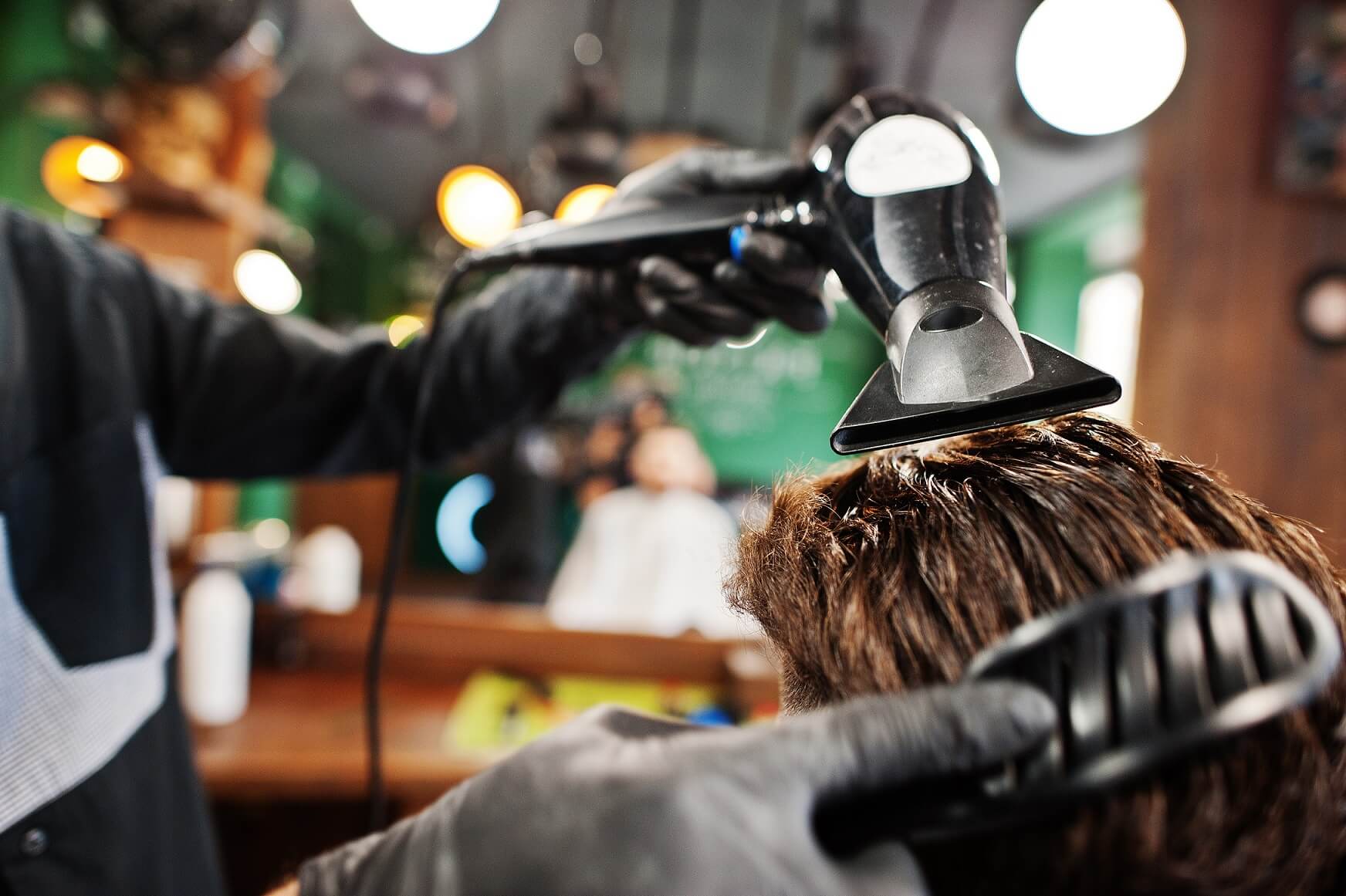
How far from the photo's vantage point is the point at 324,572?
7.98 feet

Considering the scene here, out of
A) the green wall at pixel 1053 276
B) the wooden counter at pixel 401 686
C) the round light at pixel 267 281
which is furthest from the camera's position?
the green wall at pixel 1053 276

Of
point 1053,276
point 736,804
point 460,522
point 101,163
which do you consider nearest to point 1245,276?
point 736,804

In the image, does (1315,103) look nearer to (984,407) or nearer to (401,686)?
(984,407)

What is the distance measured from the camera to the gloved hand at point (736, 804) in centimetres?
29

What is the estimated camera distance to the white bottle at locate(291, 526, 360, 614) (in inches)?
92.4

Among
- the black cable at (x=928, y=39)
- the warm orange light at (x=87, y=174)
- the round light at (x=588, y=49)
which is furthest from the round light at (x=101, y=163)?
the black cable at (x=928, y=39)

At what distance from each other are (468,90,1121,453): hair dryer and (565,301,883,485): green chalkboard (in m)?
6.25

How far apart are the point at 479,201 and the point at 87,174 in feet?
4.62

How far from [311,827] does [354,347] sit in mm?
1315

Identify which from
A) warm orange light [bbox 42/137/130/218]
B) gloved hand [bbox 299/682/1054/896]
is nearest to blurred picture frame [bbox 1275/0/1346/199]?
gloved hand [bbox 299/682/1054/896]

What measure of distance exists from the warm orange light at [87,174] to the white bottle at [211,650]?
162 centimetres

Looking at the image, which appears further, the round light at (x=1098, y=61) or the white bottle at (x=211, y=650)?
the round light at (x=1098, y=61)

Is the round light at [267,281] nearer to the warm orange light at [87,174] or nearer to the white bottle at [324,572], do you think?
the warm orange light at [87,174]

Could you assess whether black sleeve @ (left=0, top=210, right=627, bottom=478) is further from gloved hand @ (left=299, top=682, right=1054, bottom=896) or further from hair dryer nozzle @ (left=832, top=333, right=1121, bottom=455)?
gloved hand @ (left=299, top=682, right=1054, bottom=896)
